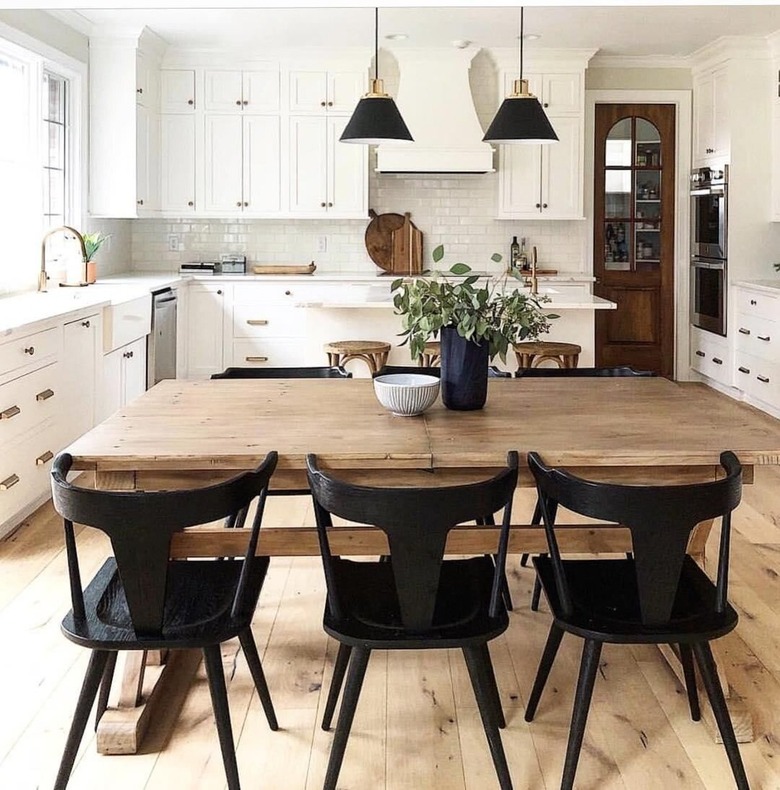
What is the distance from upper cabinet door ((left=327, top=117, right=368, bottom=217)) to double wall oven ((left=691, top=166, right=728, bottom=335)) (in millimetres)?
2517

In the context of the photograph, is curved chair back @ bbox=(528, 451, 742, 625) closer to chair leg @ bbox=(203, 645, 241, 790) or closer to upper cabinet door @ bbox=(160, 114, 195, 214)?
chair leg @ bbox=(203, 645, 241, 790)

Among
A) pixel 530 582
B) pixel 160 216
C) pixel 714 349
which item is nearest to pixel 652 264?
pixel 714 349

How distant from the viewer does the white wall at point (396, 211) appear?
769 cm

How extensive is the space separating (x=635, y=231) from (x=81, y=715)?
6564 millimetres

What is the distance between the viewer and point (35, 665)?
2.88 meters

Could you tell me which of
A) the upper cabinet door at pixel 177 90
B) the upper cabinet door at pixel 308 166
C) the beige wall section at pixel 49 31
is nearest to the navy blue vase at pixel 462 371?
the beige wall section at pixel 49 31

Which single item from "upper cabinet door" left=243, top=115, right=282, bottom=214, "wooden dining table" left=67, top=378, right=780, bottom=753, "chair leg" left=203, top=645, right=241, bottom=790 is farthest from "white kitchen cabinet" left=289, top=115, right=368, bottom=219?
"chair leg" left=203, top=645, right=241, bottom=790

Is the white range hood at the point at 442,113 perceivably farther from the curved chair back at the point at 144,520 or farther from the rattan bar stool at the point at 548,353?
the curved chair back at the point at 144,520

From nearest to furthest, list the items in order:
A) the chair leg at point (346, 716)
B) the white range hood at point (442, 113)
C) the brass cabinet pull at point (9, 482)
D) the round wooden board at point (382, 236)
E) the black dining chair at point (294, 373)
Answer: the chair leg at point (346, 716)
the black dining chair at point (294, 373)
the brass cabinet pull at point (9, 482)
the white range hood at point (442, 113)
the round wooden board at point (382, 236)

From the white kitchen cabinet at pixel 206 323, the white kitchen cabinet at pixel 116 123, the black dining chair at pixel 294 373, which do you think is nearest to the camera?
the black dining chair at pixel 294 373

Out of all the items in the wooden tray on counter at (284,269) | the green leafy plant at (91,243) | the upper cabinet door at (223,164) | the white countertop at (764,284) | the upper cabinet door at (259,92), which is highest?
the upper cabinet door at (259,92)

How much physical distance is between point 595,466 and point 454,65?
17.6 feet

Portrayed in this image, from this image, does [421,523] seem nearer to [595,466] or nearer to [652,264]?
[595,466]

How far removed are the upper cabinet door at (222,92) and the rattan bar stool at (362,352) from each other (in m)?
2.76
